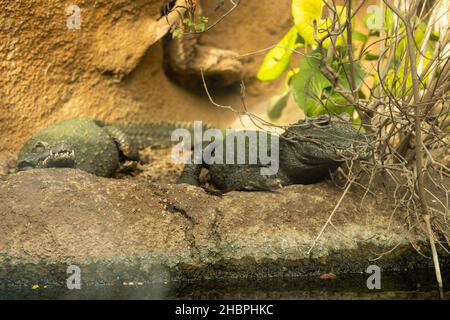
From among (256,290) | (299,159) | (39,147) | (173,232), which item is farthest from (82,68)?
(256,290)

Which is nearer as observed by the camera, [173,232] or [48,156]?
[173,232]

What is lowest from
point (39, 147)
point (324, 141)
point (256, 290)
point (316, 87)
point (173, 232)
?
point (256, 290)

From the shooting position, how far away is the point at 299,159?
4852 mm

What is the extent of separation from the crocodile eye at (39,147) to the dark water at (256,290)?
133 centimetres

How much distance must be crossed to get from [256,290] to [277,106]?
2581 millimetres

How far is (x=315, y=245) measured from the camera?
14.3 feet

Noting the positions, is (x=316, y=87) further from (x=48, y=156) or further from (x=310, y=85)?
(x=48, y=156)

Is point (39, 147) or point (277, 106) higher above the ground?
point (277, 106)

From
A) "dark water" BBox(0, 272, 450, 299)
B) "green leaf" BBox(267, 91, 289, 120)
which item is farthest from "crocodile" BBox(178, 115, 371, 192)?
"green leaf" BBox(267, 91, 289, 120)

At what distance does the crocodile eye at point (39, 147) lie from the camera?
16.7 feet

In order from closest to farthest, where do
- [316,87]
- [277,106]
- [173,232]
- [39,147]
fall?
[173,232] < [39,147] < [316,87] < [277,106]

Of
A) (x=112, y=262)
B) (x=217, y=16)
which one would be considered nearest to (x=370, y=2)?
(x=217, y=16)
